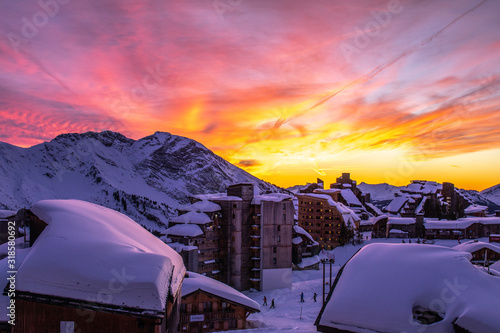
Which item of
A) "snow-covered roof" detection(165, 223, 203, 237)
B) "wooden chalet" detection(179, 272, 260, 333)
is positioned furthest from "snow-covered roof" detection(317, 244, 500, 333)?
"snow-covered roof" detection(165, 223, 203, 237)

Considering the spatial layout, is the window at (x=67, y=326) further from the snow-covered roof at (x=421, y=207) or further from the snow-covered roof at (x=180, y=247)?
the snow-covered roof at (x=421, y=207)

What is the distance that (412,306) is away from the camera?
13211 mm

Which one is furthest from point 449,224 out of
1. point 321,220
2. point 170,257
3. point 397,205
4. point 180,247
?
point 170,257

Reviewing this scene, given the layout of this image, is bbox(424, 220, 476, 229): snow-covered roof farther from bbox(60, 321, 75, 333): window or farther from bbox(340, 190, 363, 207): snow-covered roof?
bbox(60, 321, 75, 333): window

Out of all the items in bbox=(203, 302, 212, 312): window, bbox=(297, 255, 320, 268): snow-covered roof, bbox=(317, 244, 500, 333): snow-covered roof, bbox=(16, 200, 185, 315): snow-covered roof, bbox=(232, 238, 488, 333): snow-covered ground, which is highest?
bbox=(16, 200, 185, 315): snow-covered roof

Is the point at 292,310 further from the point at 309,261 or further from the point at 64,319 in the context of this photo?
the point at 309,261

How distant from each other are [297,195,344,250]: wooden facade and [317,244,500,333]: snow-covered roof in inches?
3052

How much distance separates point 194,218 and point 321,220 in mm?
49898

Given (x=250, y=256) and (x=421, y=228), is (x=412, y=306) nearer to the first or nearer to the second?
(x=250, y=256)

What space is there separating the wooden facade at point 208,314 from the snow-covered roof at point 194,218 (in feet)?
74.6

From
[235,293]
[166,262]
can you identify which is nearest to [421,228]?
[235,293]

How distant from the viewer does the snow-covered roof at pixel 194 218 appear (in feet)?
184

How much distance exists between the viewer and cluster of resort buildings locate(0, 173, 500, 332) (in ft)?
40.8

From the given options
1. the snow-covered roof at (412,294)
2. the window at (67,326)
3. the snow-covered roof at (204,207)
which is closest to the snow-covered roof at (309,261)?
the snow-covered roof at (204,207)
